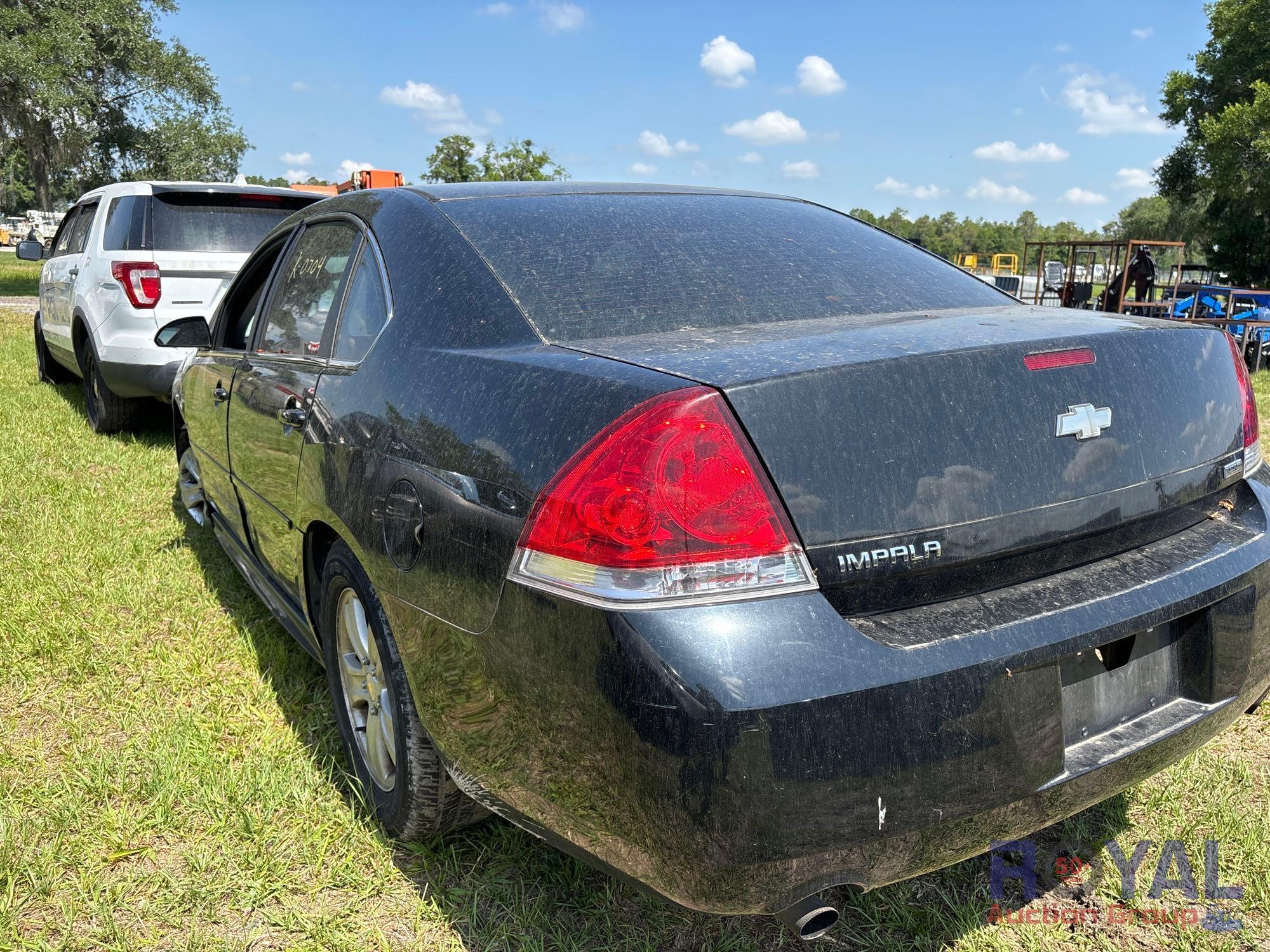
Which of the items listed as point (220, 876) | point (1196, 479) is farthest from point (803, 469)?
point (220, 876)

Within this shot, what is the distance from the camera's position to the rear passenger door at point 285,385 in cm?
270

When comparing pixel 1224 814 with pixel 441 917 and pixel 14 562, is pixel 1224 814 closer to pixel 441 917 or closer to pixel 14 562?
pixel 441 917

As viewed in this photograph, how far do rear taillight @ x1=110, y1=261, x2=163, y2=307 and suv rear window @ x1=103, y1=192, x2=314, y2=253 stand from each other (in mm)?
118

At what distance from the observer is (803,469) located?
1564mm

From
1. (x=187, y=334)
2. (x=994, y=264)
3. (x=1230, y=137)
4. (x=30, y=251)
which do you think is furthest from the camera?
(x=994, y=264)

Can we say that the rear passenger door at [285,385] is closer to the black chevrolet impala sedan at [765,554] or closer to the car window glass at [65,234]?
the black chevrolet impala sedan at [765,554]

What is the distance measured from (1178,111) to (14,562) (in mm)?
33538

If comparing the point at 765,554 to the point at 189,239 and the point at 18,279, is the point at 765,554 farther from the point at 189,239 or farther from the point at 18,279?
the point at 18,279

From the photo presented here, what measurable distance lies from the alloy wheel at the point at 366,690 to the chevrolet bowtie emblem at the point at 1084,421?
59.5 inches

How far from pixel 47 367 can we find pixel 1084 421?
10.2 m

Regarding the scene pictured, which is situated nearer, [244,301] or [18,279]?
[244,301]

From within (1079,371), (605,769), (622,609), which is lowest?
(605,769)

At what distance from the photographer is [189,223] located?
21.7ft

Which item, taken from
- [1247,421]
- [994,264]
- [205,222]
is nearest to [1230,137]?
[994,264]
